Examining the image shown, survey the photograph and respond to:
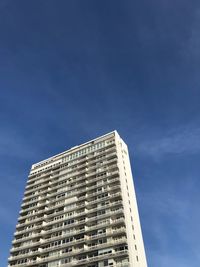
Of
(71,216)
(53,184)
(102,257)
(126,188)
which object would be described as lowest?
(102,257)

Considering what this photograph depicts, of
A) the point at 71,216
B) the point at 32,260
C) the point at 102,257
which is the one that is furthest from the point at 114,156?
the point at 32,260

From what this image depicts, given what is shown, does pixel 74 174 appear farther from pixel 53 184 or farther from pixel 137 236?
pixel 137 236

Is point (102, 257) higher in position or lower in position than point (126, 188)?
lower

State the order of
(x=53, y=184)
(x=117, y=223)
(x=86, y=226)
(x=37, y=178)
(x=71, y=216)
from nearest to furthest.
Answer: (x=117, y=223)
(x=86, y=226)
(x=71, y=216)
(x=53, y=184)
(x=37, y=178)

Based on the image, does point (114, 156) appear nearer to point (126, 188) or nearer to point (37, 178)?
Answer: point (126, 188)

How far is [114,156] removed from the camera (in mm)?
75875

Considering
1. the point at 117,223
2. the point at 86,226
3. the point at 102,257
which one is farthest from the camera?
the point at 86,226

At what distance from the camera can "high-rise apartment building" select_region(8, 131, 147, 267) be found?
57438 millimetres

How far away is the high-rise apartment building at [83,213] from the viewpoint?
57438mm

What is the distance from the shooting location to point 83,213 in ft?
219

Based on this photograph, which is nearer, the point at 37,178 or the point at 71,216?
the point at 71,216

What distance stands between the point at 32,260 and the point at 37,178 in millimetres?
28763

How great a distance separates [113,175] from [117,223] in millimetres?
14843

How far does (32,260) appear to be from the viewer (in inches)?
2544
